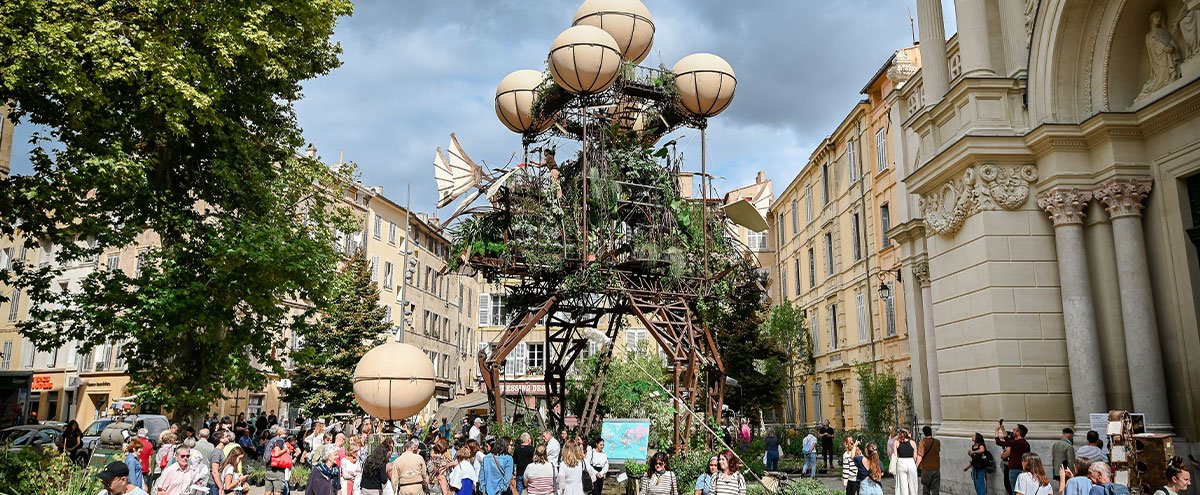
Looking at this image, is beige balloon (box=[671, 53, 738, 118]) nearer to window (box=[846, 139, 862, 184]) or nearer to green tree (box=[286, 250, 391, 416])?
window (box=[846, 139, 862, 184])

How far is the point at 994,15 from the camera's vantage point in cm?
1427

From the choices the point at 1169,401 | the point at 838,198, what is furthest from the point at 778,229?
the point at 1169,401

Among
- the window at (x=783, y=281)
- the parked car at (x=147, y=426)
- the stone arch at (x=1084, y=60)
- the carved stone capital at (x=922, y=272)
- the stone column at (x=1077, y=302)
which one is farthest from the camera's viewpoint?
the window at (x=783, y=281)

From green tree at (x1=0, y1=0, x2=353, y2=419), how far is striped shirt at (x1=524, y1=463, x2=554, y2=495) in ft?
27.5

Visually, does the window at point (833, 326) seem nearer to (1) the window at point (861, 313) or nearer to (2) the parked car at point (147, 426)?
(1) the window at point (861, 313)

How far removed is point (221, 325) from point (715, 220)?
37.7 feet

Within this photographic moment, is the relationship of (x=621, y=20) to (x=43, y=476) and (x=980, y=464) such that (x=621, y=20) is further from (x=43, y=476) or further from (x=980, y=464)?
(x=43, y=476)

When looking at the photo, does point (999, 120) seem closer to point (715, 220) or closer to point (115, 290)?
point (715, 220)

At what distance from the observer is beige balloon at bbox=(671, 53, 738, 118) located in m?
20.2

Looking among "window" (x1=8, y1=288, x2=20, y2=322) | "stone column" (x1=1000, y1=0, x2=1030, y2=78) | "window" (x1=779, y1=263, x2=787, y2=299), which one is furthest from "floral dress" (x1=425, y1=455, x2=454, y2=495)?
"window" (x1=8, y1=288, x2=20, y2=322)

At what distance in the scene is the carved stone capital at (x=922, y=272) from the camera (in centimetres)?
1822

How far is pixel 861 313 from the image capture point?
3322 centimetres

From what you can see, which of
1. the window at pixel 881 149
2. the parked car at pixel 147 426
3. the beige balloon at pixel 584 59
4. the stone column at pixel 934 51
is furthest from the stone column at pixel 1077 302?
the parked car at pixel 147 426

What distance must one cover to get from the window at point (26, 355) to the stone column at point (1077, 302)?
45.9 m
